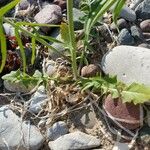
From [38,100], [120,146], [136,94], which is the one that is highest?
[136,94]

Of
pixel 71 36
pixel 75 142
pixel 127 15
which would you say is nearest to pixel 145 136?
pixel 75 142

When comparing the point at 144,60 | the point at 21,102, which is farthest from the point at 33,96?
the point at 144,60

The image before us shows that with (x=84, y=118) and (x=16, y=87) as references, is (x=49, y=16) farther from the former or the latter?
(x=84, y=118)

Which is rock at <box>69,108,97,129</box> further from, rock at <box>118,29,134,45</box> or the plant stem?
rock at <box>118,29,134,45</box>

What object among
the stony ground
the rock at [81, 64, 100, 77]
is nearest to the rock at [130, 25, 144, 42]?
the stony ground

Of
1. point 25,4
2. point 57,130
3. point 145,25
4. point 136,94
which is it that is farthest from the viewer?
point 25,4

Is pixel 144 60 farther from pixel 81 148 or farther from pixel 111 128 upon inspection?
pixel 81 148

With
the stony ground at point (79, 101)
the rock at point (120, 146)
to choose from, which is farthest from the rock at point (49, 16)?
the rock at point (120, 146)
